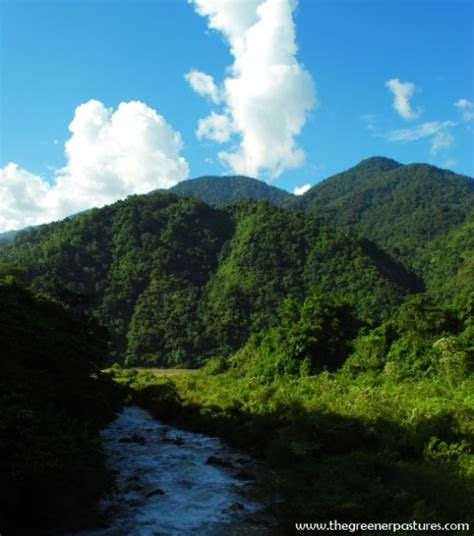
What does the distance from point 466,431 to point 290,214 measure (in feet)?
356

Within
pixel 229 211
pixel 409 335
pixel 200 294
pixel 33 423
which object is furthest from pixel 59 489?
pixel 229 211

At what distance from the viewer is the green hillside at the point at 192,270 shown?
91000mm

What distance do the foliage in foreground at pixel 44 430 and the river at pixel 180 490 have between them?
120 centimetres

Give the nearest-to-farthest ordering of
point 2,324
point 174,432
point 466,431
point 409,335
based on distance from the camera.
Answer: point 2,324, point 466,431, point 174,432, point 409,335

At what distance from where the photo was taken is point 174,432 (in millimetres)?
25609

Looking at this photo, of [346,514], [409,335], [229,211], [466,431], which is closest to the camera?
[346,514]

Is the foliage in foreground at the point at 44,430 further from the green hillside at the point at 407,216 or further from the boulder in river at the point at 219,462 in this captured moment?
the green hillside at the point at 407,216

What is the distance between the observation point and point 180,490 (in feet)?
50.8

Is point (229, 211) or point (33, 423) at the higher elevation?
point (229, 211)

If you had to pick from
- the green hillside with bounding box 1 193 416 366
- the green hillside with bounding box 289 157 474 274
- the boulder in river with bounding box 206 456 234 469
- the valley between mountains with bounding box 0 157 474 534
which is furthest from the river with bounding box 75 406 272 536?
the green hillside with bounding box 289 157 474 274

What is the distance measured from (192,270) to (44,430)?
10469cm

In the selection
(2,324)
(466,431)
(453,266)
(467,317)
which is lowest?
(466,431)

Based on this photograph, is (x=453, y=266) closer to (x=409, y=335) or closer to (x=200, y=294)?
(x=200, y=294)

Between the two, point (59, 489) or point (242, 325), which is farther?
point (242, 325)
